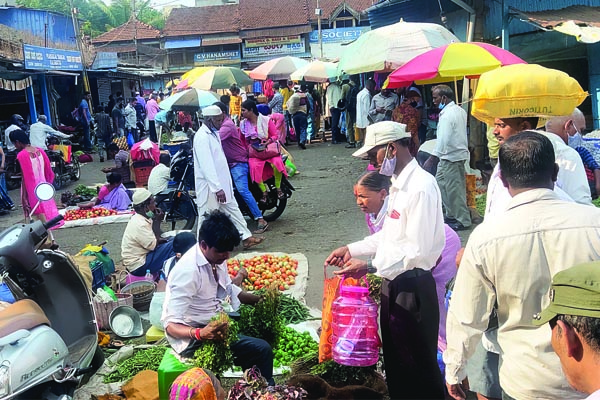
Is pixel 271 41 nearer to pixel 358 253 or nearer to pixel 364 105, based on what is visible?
pixel 364 105

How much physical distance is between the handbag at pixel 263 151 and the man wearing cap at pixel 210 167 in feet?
4.37

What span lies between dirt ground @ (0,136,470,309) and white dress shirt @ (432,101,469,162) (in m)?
1.12

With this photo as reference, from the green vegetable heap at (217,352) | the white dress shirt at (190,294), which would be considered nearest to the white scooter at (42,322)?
the white dress shirt at (190,294)

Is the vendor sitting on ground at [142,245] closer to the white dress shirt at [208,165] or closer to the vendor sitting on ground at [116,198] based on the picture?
the white dress shirt at [208,165]

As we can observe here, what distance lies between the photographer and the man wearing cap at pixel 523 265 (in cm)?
235

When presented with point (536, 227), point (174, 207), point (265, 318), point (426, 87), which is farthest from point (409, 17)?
point (536, 227)

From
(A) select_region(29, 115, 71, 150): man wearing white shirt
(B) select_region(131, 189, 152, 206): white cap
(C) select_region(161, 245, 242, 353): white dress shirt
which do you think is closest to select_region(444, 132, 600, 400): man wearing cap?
(C) select_region(161, 245, 242, 353): white dress shirt

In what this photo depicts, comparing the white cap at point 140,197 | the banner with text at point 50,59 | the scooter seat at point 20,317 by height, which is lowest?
the scooter seat at point 20,317

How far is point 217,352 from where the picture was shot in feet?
11.6

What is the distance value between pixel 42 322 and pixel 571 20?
8505mm

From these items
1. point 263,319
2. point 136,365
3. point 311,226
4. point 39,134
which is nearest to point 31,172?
point 311,226

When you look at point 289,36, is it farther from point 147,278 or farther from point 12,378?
point 12,378

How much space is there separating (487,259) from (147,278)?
486cm

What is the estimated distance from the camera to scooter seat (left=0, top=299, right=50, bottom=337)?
11.1 ft
